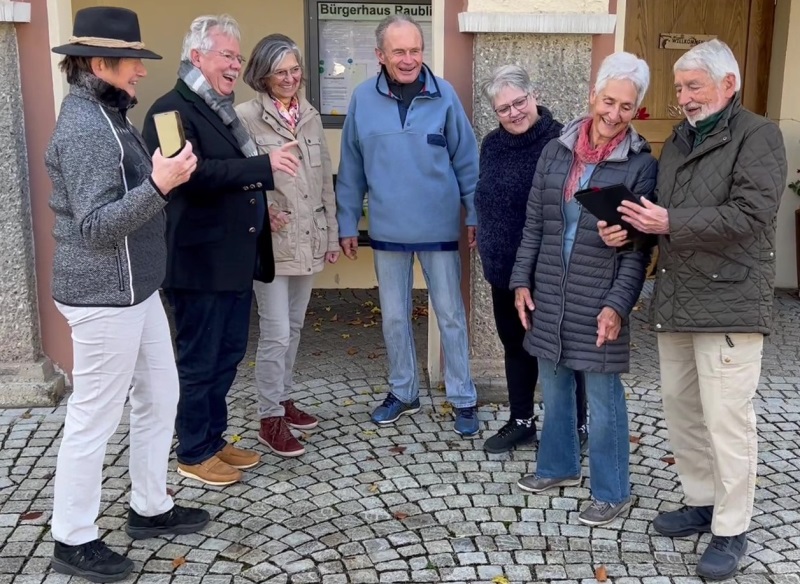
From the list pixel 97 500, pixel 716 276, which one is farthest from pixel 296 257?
pixel 716 276

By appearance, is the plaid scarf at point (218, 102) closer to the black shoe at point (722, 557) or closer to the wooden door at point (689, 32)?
the black shoe at point (722, 557)

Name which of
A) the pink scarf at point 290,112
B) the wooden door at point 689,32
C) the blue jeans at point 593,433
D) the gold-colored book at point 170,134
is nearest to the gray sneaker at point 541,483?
the blue jeans at point 593,433

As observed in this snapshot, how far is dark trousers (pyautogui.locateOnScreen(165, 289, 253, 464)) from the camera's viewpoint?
3869mm

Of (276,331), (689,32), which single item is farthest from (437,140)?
(689,32)

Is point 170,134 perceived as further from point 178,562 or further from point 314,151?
point 178,562

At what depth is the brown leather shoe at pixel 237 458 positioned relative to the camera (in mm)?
4203

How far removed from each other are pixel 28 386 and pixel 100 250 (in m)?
2.25

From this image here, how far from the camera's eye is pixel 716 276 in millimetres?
3166

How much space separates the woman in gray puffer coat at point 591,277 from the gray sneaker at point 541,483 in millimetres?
248

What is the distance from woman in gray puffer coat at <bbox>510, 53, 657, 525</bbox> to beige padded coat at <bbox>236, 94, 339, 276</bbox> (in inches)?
42.0

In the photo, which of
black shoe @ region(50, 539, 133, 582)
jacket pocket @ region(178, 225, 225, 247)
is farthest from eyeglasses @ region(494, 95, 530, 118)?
black shoe @ region(50, 539, 133, 582)

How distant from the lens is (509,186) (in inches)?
156

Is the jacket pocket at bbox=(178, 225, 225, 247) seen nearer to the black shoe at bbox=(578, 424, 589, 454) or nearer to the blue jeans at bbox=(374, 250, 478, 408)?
the blue jeans at bbox=(374, 250, 478, 408)

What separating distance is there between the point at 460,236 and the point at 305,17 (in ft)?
9.81
